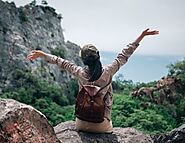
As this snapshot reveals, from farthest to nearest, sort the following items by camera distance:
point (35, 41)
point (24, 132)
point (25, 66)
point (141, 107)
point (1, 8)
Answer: point (35, 41)
point (1, 8)
point (25, 66)
point (141, 107)
point (24, 132)

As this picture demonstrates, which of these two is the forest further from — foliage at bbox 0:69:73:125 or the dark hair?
the dark hair

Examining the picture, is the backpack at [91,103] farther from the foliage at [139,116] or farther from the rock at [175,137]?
the foliage at [139,116]

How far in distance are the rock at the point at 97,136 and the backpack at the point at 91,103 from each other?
0.19 metres

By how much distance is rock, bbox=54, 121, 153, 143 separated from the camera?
458 cm

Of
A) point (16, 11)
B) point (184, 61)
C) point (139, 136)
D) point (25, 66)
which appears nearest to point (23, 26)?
point (16, 11)

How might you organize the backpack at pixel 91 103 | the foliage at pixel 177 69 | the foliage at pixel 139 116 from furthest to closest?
the foliage at pixel 177 69 → the foliage at pixel 139 116 → the backpack at pixel 91 103

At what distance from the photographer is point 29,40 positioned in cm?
3084

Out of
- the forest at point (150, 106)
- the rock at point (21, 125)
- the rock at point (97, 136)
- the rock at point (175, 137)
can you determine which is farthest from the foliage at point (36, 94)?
the rock at point (21, 125)

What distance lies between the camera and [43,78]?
2728 centimetres

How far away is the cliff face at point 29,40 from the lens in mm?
27312

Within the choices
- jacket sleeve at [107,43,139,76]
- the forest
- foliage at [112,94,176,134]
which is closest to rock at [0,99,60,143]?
jacket sleeve at [107,43,139,76]

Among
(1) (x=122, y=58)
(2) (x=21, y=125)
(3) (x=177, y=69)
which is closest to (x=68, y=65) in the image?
(1) (x=122, y=58)

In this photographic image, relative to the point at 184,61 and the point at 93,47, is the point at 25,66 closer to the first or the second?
the point at 184,61

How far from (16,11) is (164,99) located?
53.9 feet
